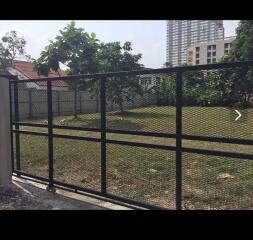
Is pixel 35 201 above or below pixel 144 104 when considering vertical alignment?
below

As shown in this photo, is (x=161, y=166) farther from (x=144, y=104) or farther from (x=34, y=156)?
(x=34, y=156)

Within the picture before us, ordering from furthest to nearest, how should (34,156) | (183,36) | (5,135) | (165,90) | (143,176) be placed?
(183,36)
(34,156)
(143,176)
(5,135)
(165,90)

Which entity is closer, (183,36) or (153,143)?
(153,143)

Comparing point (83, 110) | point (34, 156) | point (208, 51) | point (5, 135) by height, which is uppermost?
point (208, 51)

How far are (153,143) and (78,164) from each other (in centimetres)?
232

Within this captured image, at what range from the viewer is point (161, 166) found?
23.3 feet

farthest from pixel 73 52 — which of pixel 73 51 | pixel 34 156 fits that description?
pixel 34 156

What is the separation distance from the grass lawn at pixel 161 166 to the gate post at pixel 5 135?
86cm

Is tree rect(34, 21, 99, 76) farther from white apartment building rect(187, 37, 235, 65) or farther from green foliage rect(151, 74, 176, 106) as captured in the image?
white apartment building rect(187, 37, 235, 65)

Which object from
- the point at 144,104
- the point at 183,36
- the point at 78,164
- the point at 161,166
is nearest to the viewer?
the point at 144,104

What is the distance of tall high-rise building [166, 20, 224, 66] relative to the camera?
415 feet

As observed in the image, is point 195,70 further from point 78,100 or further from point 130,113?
point 78,100

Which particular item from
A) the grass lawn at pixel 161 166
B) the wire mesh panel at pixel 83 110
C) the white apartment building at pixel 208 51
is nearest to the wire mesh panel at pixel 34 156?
the grass lawn at pixel 161 166
